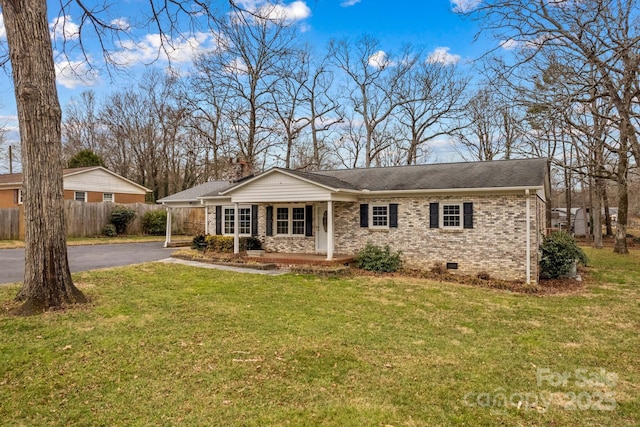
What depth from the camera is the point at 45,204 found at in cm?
711

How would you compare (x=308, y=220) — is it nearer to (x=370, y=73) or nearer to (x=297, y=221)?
(x=297, y=221)

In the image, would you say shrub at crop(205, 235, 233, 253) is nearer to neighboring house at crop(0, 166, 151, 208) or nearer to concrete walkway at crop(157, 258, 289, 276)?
concrete walkway at crop(157, 258, 289, 276)

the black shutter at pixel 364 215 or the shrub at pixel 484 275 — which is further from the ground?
the black shutter at pixel 364 215

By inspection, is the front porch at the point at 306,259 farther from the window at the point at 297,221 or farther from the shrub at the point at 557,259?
the shrub at the point at 557,259

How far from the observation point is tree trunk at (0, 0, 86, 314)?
6.95 metres

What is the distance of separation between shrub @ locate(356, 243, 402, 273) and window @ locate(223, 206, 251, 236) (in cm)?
539

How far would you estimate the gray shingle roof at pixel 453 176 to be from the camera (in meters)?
12.2

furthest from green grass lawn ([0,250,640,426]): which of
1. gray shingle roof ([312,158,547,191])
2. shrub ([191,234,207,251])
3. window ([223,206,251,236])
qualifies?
shrub ([191,234,207,251])

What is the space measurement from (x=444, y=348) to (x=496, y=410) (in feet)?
6.15

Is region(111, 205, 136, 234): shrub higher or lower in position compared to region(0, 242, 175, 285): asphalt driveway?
higher

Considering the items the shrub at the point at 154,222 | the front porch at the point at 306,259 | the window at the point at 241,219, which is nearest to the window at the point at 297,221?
the front porch at the point at 306,259

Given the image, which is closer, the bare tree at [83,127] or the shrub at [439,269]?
the shrub at [439,269]

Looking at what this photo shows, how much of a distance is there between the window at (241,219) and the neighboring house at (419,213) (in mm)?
126

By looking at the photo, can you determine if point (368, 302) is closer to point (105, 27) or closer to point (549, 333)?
point (549, 333)
